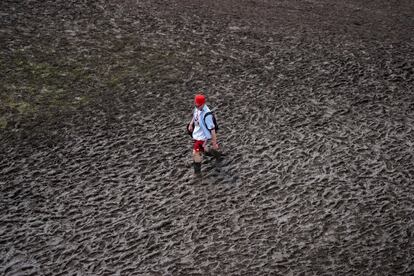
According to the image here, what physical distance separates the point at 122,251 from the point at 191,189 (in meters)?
1.46

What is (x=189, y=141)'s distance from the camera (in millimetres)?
8031

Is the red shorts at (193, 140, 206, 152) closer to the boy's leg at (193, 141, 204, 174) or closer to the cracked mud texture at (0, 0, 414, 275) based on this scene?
the boy's leg at (193, 141, 204, 174)

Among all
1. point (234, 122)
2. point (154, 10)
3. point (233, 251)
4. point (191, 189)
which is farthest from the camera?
point (154, 10)

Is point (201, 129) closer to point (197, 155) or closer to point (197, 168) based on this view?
point (197, 155)

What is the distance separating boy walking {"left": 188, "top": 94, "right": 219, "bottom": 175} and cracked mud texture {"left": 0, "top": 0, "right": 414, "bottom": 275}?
37cm

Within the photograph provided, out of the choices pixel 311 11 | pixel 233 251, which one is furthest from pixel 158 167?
pixel 311 11

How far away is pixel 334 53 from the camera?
10.8m

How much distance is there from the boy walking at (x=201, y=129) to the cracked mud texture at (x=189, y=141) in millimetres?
370

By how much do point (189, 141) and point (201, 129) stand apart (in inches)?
40.6

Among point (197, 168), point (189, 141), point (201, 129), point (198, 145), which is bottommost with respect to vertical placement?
point (197, 168)

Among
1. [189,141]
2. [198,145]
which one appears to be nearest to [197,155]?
[198,145]

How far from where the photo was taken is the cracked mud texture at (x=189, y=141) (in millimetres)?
5895

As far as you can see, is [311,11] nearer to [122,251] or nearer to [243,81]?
[243,81]

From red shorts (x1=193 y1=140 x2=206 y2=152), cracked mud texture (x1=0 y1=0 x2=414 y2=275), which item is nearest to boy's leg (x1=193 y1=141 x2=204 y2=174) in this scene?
red shorts (x1=193 y1=140 x2=206 y2=152)
